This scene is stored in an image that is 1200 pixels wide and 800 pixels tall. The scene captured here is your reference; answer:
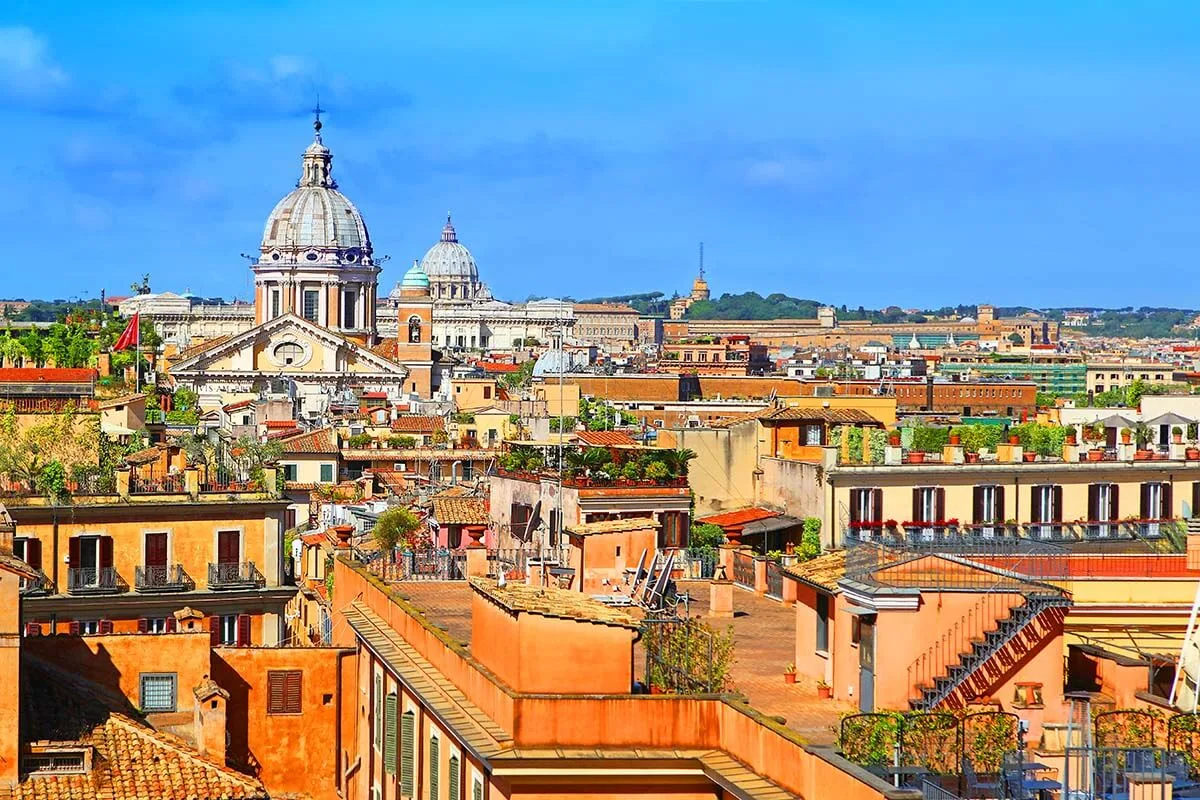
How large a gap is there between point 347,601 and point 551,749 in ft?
32.3

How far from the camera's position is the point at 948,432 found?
43.8 metres

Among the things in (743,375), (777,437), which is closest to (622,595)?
(777,437)

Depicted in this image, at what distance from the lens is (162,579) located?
1248 inches

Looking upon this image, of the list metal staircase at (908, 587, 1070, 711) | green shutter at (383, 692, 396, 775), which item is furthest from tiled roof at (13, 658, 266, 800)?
metal staircase at (908, 587, 1070, 711)

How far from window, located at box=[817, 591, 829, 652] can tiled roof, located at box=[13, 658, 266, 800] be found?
6073 mm

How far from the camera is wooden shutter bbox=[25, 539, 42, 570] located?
30989 millimetres

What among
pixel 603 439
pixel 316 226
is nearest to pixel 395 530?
pixel 603 439

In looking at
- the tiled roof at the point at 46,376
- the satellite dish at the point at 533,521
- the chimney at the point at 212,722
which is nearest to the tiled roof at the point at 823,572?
the chimney at the point at 212,722

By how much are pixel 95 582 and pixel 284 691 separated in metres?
8.88

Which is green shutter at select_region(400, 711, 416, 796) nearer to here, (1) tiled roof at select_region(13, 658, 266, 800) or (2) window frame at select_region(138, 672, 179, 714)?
(1) tiled roof at select_region(13, 658, 266, 800)

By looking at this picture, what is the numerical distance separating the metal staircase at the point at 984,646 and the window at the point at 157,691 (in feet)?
31.2

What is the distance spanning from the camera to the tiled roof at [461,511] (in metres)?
31.4

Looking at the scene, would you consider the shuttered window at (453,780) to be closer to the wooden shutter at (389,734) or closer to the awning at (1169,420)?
the wooden shutter at (389,734)

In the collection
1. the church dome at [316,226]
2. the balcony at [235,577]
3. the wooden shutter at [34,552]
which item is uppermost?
the church dome at [316,226]
